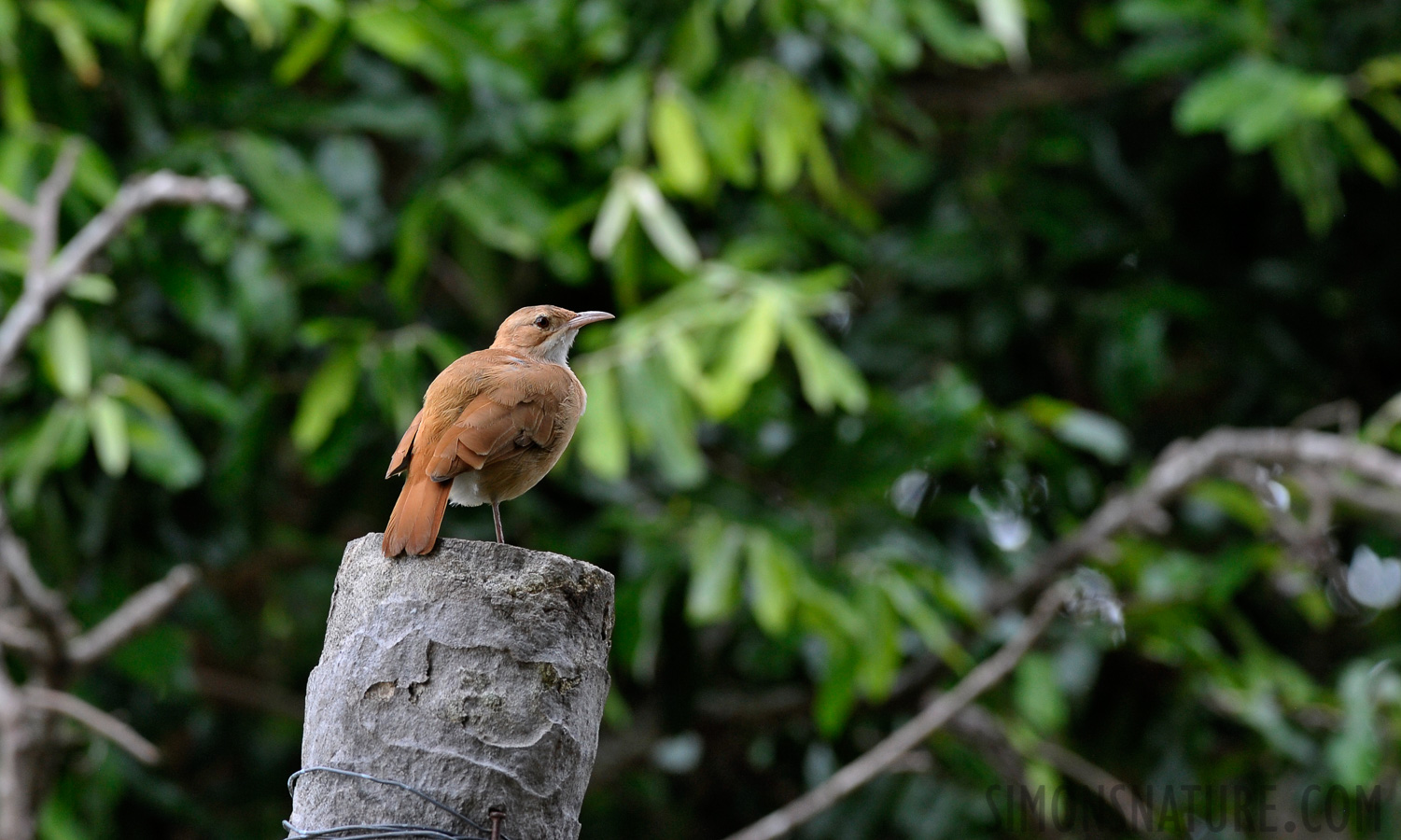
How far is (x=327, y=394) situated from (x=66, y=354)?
0.84 metres

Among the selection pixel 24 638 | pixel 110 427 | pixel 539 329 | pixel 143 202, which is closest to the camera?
pixel 539 329

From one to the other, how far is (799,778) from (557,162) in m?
3.29

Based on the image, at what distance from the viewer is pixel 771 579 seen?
4500 mm

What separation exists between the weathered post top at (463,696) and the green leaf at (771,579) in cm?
228

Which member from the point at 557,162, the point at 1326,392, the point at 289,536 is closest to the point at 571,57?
the point at 557,162

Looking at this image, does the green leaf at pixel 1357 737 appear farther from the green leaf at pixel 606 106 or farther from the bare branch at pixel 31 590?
the bare branch at pixel 31 590

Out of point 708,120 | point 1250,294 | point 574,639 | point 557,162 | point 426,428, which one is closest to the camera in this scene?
point 574,639

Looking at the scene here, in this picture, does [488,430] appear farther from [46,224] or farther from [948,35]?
[948,35]

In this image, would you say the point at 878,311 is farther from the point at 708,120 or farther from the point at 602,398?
the point at 602,398

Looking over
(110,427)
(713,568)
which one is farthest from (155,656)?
(713,568)

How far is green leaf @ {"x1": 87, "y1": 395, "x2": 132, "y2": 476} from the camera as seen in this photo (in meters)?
4.19

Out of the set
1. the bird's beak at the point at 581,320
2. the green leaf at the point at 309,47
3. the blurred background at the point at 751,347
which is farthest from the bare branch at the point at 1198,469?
the green leaf at the point at 309,47

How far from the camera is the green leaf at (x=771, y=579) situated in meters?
Answer: 4.41

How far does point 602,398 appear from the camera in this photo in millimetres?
4398
